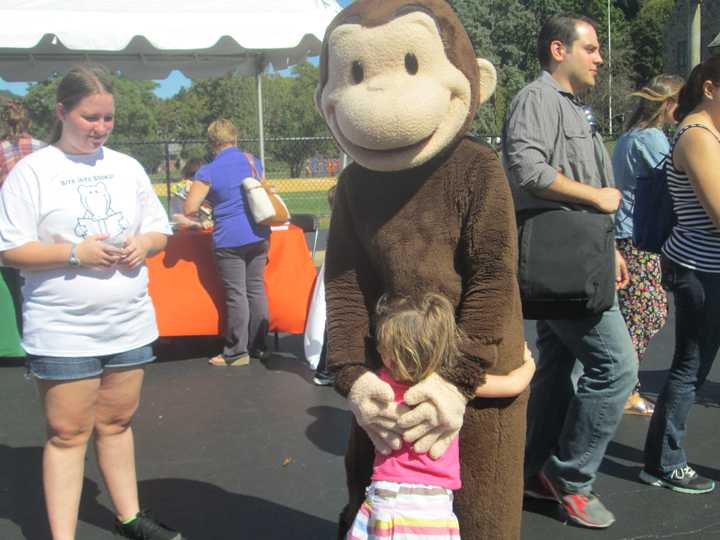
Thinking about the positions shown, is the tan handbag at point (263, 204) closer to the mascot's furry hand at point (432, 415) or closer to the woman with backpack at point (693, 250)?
the woman with backpack at point (693, 250)

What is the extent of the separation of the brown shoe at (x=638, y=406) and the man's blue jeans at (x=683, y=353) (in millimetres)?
1051

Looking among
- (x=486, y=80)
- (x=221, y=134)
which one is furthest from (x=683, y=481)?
(x=221, y=134)

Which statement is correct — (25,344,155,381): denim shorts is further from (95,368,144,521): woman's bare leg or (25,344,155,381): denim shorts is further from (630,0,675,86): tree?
(630,0,675,86): tree

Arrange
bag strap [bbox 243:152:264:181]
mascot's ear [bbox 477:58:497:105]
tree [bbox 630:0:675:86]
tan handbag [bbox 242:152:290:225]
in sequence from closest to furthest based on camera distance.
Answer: mascot's ear [bbox 477:58:497:105] → tan handbag [bbox 242:152:290:225] → bag strap [bbox 243:152:264:181] → tree [bbox 630:0:675:86]

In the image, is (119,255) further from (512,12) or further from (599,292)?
(512,12)

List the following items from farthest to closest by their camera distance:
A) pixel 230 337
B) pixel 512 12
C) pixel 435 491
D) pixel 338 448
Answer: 1. pixel 512 12
2. pixel 230 337
3. pixel 338 448
4. pixel 435 491

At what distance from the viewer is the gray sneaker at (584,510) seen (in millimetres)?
3314

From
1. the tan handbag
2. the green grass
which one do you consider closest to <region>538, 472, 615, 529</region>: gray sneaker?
the tan handbag

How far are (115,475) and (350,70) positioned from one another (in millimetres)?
1902

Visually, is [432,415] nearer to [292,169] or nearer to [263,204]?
[263,204]

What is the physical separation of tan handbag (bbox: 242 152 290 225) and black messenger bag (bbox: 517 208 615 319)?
307cm

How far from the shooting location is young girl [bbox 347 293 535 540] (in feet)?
6.64

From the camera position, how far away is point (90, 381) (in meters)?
2.93

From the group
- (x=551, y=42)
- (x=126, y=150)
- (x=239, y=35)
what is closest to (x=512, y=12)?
(x=126, y=150)
